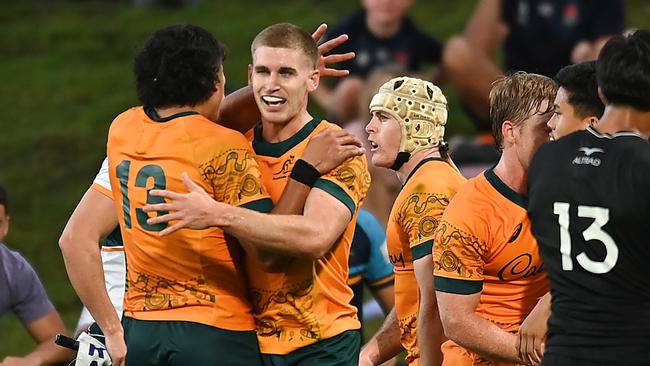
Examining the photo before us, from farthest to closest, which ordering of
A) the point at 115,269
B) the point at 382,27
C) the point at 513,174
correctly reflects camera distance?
1. the point at 382,27
2. the point at 115,269
3. the point at 513,174

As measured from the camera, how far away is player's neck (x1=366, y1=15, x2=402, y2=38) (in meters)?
10.9

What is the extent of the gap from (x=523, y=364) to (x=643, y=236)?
2.75 ft

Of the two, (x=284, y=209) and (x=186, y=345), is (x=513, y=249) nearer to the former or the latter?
(x=284, y=209)

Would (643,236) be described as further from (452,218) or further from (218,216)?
(218,216)

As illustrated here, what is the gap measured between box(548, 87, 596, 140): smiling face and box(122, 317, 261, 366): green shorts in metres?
1.48

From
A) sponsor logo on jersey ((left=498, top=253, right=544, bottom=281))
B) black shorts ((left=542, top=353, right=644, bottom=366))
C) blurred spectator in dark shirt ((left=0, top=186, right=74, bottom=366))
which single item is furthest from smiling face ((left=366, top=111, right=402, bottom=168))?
blurred spectator in dark shirt ((left=0, top=186, right=74, bottom=366))

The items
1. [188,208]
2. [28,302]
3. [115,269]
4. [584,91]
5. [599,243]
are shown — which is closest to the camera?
[599,243]

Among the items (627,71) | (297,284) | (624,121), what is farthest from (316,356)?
(627,71)

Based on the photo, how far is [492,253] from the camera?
5.07 meters

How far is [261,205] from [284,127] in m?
0.45

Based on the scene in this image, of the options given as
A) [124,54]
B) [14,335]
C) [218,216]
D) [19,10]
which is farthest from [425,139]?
[19,10]

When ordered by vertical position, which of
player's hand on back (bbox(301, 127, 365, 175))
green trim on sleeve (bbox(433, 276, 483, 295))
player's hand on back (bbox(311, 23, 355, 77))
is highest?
player's hand on back (bbox(311, 23, 355, 77))

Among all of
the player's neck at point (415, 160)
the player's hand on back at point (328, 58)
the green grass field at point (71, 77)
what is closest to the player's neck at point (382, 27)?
Result: the green grass field at point (71, 77)

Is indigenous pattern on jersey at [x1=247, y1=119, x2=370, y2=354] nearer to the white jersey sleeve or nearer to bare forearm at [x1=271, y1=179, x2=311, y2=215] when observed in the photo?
bare forearm at [x1=271, y1=179, x2=311, y2=215]
